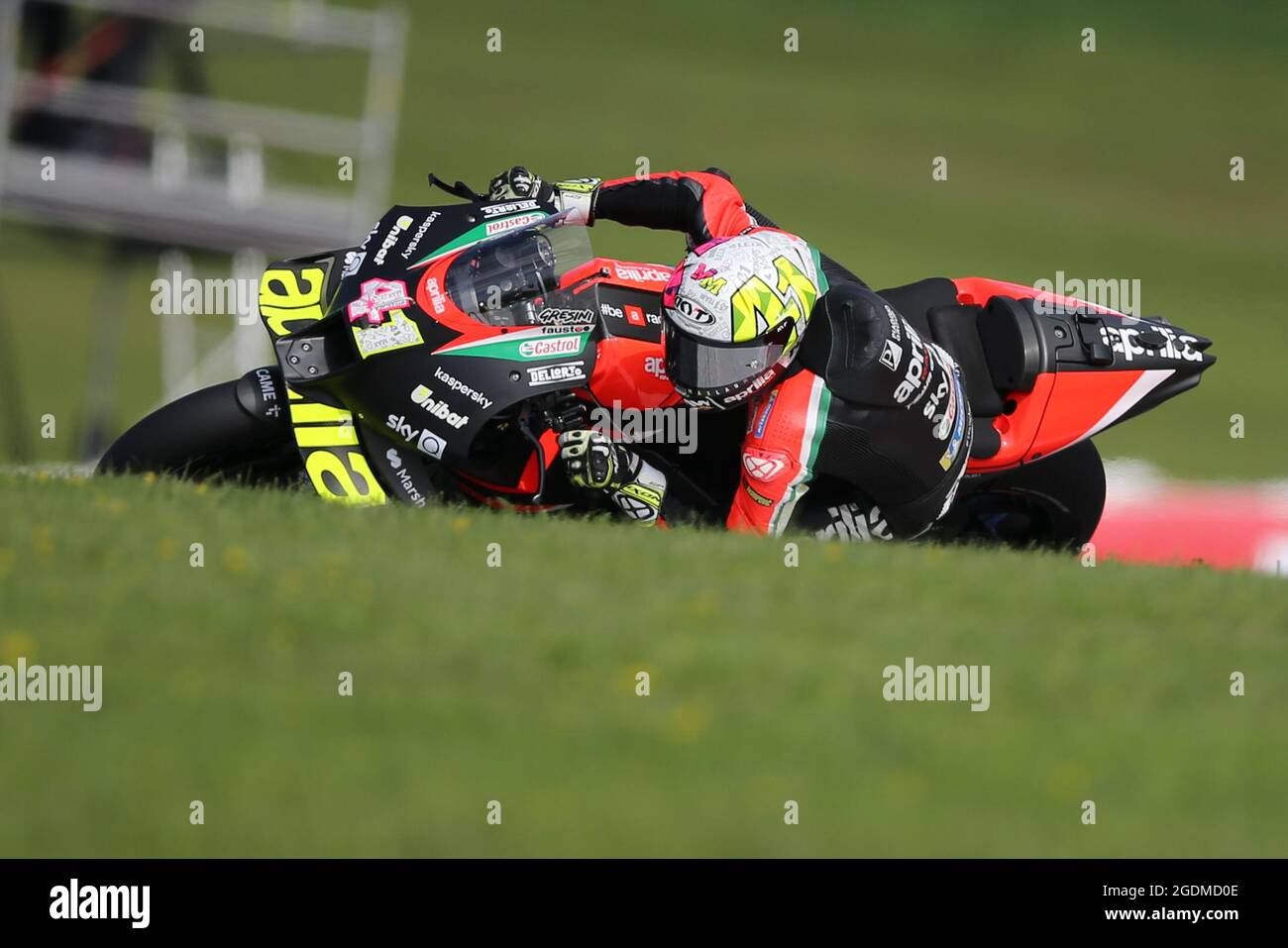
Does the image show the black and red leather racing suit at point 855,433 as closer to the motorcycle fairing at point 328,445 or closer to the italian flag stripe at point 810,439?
the italian flag stripe at point 810,439

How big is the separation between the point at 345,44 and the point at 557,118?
68.3 feet

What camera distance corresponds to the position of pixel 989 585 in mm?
6195

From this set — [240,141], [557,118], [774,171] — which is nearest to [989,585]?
[240,141]

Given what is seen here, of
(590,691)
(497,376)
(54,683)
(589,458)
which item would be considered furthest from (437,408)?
(54,683)

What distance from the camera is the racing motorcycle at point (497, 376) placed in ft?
21.7

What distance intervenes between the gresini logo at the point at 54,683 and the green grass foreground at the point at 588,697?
0.04 m

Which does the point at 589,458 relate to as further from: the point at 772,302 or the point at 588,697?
the point at 588,697

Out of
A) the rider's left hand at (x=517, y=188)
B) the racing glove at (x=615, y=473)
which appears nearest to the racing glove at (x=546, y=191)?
the rider's left hand at (x=517, y=188)

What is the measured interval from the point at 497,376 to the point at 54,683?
92.7 inches

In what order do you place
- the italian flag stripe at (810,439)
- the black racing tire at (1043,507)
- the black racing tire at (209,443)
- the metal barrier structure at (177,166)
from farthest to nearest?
the metal barrier structure at (177,166) < the black racing tire at (1043,507) < the black racing tire at (209,443) < the italian flag stripe at (810,439)

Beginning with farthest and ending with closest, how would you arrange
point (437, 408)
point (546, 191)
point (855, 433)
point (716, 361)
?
point (546, 191)
point (855, 433)
point (716, 361)
point (437, 408)

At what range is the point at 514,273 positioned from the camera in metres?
6.94
